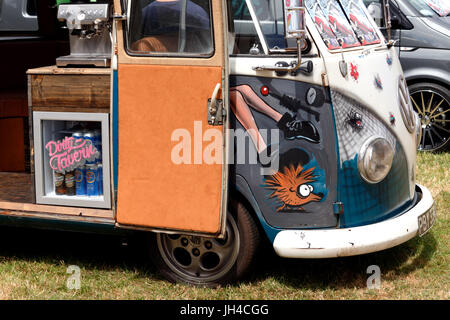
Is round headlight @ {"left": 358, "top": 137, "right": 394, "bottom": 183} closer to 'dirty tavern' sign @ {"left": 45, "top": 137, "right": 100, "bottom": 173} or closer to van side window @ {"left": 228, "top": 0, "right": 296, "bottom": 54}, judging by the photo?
van side window @ {"left": 228, "top": 0, "right": 296, "bottom": 54}

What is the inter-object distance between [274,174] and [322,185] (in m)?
0.28

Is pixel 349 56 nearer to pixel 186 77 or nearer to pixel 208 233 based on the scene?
pixel 186 77

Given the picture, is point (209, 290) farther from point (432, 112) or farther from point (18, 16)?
point (432, 112)

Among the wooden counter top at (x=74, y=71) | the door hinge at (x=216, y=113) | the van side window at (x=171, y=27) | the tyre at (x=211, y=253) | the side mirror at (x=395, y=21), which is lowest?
the tyre at (x=211, y=253)

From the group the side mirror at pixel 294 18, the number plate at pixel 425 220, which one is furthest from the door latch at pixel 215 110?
the number plate at pixel 425 220

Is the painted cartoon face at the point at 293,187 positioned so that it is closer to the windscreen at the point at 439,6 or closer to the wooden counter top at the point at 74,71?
the wooden counter top at the point at 74,71

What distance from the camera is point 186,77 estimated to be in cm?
392

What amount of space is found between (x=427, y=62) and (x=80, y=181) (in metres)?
4.59

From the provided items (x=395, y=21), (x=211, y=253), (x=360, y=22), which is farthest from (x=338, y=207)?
(x=395, y=21)

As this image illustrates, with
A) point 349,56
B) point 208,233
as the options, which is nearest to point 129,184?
point 208,233

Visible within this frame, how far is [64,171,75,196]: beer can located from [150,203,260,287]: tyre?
1.95 feet

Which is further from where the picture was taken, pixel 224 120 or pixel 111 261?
pixel 111 261

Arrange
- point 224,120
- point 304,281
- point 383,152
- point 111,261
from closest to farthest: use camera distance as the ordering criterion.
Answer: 1. point 224,120
2. point 383,152
3. point 304,281
4. point 111,261

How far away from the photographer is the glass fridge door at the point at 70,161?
432 cm
